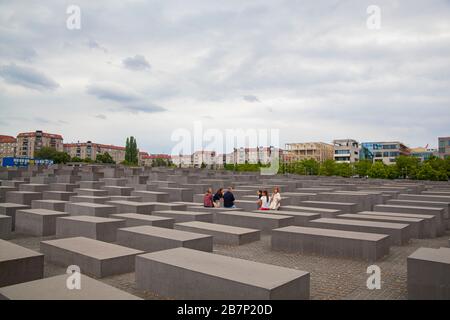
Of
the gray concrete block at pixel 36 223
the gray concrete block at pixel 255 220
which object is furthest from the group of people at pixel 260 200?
the gray concrete block at pixel 36 223

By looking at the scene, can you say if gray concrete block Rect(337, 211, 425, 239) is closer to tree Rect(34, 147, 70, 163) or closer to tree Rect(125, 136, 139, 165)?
tree Rect(125, 136, 139, 165)

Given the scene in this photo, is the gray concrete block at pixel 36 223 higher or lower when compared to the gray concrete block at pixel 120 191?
lower

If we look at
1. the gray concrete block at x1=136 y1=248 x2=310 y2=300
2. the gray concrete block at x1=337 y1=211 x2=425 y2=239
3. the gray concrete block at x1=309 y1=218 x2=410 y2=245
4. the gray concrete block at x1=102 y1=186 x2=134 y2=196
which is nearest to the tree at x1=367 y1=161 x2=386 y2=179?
the gray concrete block at x1=102 y1=186 x2=134 y2=196

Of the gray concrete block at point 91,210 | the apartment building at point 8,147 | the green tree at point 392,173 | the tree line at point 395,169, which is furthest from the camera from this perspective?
the apartment building at point 8,147

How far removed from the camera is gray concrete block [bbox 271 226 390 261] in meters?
8.98

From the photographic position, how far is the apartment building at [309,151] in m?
142

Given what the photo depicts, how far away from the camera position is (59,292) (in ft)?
16.6

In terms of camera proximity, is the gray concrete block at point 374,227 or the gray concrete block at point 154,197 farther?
the gray concrete block at point 154,197

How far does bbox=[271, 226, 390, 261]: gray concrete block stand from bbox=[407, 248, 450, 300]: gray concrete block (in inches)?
105

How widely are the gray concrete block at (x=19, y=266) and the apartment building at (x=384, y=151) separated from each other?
13554cm

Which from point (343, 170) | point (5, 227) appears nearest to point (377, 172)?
point (343, 170)

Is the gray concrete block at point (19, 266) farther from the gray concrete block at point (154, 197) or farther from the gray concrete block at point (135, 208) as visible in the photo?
the gray concrete block at point (154, 197)
